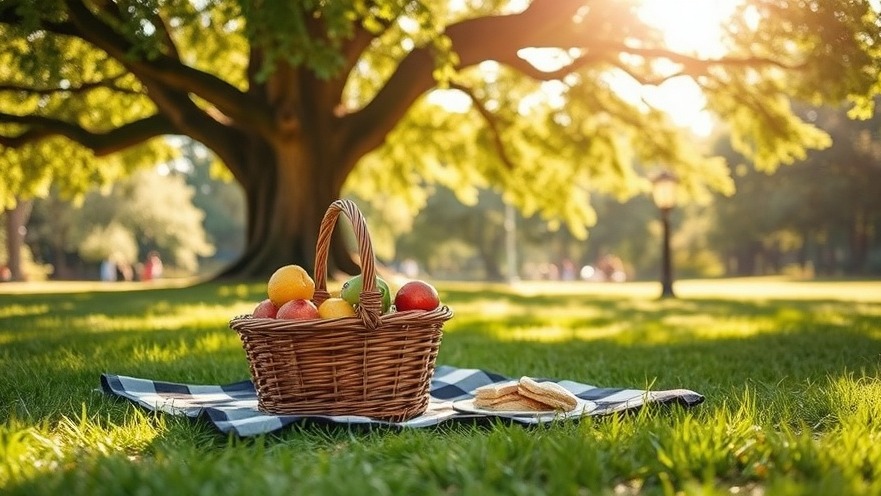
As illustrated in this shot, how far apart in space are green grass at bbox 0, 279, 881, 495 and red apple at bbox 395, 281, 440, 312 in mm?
597

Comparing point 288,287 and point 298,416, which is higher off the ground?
point 288,287

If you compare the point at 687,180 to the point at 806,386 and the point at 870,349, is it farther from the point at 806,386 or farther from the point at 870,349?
the point at 806,386

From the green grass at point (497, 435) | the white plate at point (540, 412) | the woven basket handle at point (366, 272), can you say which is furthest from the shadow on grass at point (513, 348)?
the woven basket handle at point (366, 272)

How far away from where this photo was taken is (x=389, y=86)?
42.3 feet

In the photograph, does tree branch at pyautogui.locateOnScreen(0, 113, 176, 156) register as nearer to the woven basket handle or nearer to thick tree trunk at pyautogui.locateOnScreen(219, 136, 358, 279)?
thick tree trunk at pyautogui.locateOnScreen(219, 136, 358, 279)

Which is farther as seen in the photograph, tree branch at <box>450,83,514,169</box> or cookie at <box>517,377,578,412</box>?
tree branch at <box>450,83,514,169</box>

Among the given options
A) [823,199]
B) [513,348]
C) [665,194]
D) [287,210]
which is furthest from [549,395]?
[823,199]

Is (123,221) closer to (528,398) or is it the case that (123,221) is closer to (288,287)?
(288,287)

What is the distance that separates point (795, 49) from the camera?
10898 millimetres

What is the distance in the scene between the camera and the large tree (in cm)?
850

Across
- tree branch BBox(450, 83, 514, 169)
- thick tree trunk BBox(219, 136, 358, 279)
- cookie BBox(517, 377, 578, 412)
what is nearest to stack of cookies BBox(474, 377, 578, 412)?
cookie BBox(517, 377, 578, 412)

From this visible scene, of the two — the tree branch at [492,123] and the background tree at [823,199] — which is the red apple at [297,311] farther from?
the background tree at [823,199]

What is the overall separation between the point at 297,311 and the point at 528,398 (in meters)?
1.12

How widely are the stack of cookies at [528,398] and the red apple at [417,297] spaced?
0.50 meters
